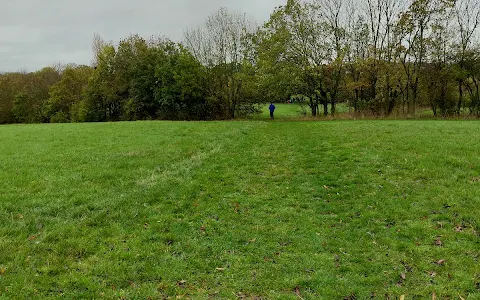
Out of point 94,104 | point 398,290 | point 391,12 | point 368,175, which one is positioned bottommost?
point 398,290

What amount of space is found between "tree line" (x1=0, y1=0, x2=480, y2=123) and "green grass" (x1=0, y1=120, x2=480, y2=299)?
78.2 feet

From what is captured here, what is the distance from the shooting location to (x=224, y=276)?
15.6 ft

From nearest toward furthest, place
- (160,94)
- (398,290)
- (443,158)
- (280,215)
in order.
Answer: (398,290)
(280,215)
(443,158)
(160,94)

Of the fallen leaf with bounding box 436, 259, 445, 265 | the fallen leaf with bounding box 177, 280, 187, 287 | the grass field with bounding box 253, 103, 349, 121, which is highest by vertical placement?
the grass field with bounding box 253, 103, 349, 121

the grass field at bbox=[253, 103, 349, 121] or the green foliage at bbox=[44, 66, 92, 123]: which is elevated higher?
the green foliage at bbox=[44, 66, 92, 123]

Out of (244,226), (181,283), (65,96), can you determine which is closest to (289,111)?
(65,96)

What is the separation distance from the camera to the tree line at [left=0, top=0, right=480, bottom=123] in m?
31.8

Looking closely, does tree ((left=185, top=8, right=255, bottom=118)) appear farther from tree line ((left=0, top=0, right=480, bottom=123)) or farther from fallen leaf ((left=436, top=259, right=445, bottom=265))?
fallen leaf ((left=436, top=259, right=445, bottom=265))

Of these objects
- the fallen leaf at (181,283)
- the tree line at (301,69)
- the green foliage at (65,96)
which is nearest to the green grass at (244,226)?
the fallen leaf at (181,283)

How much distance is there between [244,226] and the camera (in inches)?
256

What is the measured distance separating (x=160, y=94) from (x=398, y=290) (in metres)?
36.2

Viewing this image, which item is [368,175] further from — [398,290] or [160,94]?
[160,94]

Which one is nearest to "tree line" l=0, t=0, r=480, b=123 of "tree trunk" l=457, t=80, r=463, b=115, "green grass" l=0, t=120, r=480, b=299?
"tree trunk" l=457, t=80, r=463, b=115

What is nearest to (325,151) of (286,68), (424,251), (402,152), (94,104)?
(402,152)
